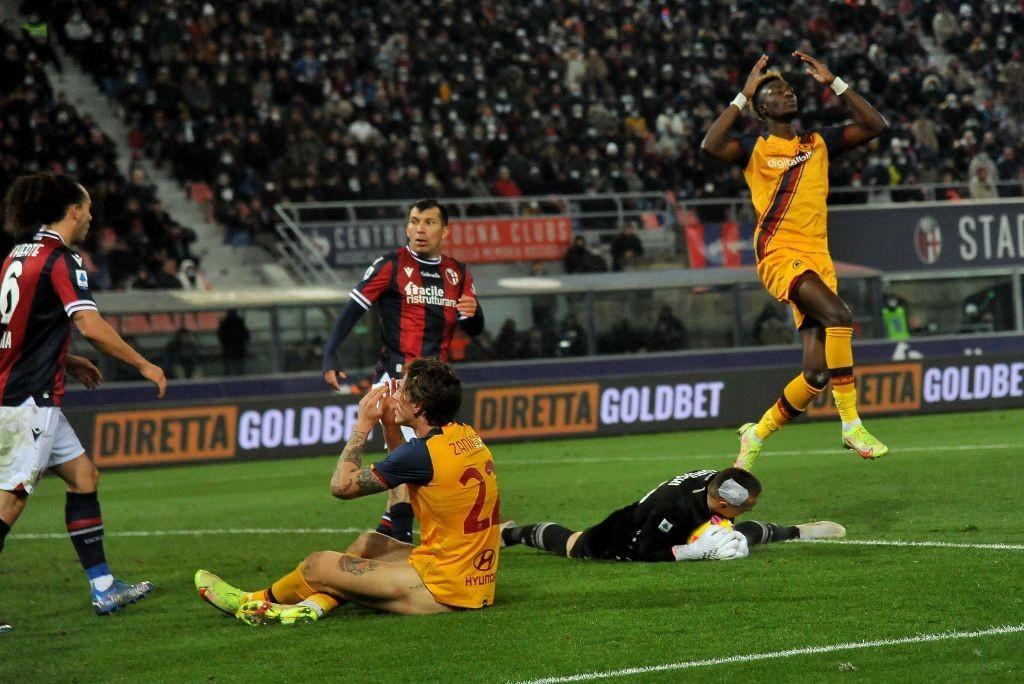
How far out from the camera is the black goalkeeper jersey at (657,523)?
8500 millimetres

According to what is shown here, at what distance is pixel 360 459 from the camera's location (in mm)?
7051

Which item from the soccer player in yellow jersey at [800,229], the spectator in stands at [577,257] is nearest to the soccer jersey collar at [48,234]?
the soccer player in yellow jersey at [800,229]

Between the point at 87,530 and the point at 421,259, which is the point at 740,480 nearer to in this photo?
the point at 421,259

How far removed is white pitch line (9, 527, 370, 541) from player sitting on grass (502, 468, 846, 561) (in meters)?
2.73

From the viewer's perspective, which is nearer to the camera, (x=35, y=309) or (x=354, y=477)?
(x=354, y=477)

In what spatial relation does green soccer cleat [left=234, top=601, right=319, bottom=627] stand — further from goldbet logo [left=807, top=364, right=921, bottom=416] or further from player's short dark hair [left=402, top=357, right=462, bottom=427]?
goldbet logo [left=807, top=364, right=921, bottom=416]

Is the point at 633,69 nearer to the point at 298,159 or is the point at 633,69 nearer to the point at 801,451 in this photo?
the point at 298,159

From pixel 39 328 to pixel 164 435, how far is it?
35.9 feet

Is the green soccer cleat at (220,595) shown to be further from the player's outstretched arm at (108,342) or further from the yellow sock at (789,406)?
the yellow sock at (789,406)

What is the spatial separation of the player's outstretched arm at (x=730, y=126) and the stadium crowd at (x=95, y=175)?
15086 millimetres

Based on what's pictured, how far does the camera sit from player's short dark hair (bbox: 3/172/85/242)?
25.5 feet

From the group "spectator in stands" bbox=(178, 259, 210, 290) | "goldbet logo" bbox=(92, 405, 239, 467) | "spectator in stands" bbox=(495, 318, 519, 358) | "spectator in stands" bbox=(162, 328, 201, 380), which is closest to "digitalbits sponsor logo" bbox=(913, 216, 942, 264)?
"spectator in stands" bbox=(495, 318, 519, 358)

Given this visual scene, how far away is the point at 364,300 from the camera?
30.7ft

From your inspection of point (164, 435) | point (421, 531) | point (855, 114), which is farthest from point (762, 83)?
point (164, 435)
